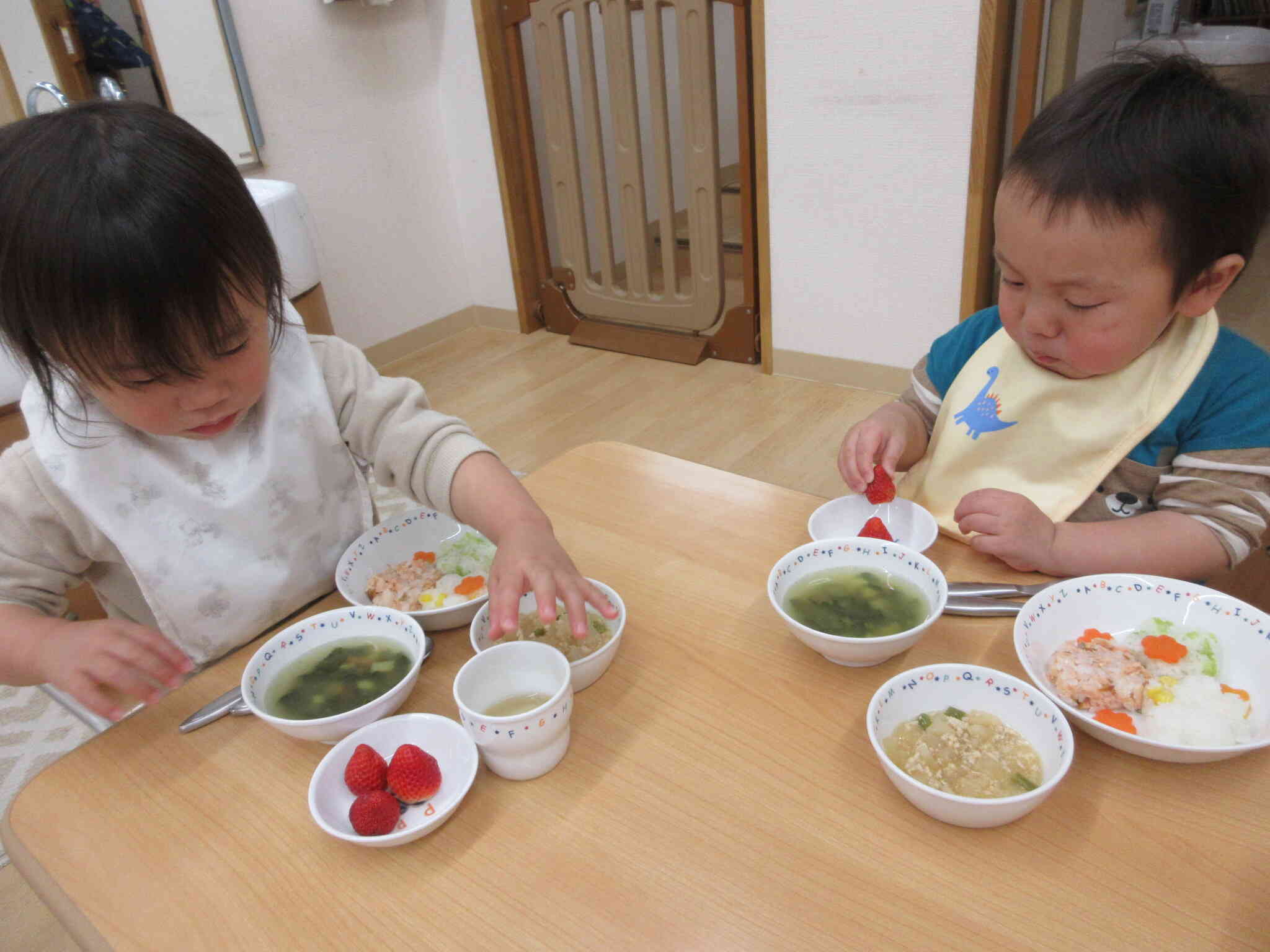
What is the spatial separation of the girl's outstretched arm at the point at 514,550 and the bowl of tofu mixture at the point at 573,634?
0.8 inches

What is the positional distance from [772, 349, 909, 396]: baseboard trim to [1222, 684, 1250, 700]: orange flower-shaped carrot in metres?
2.20

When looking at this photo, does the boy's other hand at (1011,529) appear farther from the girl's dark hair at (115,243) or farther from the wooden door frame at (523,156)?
the wooden door frame at (523,156)

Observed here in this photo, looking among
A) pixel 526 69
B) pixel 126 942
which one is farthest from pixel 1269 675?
pixel 526 69

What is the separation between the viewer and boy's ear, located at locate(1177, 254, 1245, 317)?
860mm

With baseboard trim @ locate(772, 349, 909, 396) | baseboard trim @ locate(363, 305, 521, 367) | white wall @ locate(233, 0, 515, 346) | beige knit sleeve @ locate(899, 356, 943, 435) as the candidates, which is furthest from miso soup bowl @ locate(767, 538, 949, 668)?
baseboard trim @ locate(363, 305, 521, 367)

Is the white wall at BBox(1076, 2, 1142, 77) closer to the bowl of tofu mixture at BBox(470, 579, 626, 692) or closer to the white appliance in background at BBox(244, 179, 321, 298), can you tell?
→ the white appliance in background at BBox(244, 179, 321, 298)

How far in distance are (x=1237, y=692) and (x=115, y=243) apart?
0.97 metres

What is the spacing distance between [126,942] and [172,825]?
10 centimetres

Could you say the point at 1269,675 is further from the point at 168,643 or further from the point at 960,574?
the point at 168,643

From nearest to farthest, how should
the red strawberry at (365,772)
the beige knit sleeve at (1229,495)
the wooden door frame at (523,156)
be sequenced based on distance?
the red strawberry at (365,772)
the beige knit sleeve at (1229,495)
the wooden door frame at (523,156)

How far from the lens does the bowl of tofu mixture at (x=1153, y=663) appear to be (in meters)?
0.67

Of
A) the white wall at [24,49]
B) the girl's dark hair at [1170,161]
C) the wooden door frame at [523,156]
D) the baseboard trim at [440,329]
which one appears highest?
the white wall at [24,49]

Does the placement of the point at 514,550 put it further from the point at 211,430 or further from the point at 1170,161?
the point at 1170,161

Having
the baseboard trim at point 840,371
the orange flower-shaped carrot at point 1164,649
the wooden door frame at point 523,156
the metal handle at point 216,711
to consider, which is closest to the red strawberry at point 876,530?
the orange flower-shaped carrot at point 1164,649
